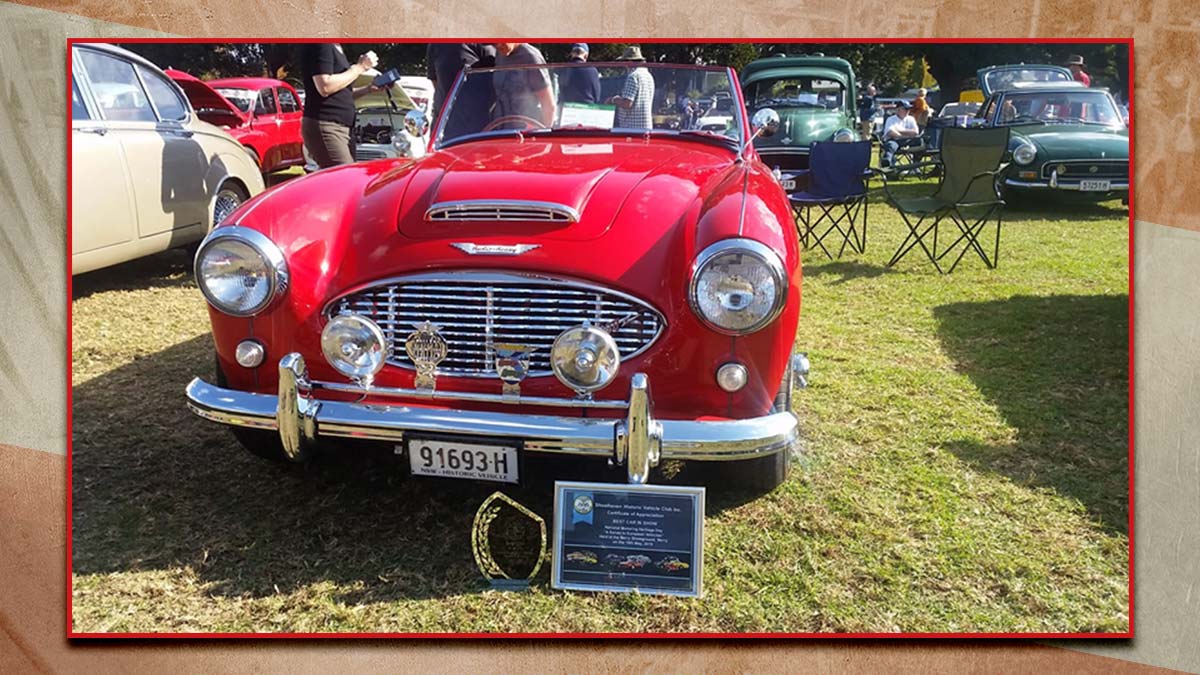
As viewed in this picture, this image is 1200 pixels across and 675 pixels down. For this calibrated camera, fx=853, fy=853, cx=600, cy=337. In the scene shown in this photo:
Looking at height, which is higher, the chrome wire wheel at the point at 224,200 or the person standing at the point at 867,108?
the person standing at the point at 867,108

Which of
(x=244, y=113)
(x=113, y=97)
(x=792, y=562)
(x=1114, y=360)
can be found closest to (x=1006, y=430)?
(x=1114, y=360)

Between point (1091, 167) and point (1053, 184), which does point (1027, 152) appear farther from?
point (1091, 167)

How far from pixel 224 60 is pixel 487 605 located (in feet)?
5.77

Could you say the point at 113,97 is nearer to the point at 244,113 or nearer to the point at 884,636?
the point at 244,113

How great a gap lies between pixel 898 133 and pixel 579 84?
2401 millimetres

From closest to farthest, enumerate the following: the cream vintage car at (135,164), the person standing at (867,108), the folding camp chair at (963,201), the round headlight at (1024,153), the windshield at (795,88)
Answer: the cream vintage car at (135,164)
the person standing at (867,108)
the windshield at (795,88)
the round headlight at (1024,153)
the folding camp chair at (963,201)

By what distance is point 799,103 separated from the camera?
6.92m

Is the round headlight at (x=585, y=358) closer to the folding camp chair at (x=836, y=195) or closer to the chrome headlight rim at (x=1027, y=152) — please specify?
the chrome headlight rim at (x=1027, y=152)

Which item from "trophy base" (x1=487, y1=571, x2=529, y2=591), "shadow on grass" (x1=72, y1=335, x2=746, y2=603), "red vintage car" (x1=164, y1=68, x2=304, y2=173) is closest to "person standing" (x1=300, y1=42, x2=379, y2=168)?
"red vintage car" (x1=164, y1=68, x2=304, y2=173)

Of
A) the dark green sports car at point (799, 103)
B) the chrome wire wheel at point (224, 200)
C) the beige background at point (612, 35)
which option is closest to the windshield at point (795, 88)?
the dark green sports car at point (799, 103)

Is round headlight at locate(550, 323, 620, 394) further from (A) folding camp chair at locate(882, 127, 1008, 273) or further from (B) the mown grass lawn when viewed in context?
(A) folding camp chair at locate(882, 127, 1008, 273)

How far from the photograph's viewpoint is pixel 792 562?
8.11 feet

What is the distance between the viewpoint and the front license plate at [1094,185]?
8.91 feet

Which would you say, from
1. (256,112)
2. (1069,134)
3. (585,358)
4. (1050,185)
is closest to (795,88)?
(1050,185)
